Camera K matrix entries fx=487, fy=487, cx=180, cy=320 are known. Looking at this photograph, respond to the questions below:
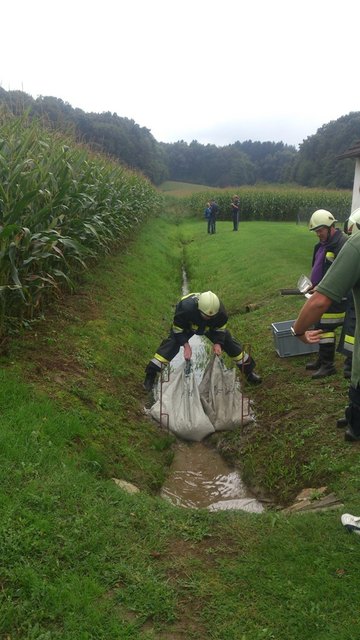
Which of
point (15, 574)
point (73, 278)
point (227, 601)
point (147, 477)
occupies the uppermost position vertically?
point (73, 278)

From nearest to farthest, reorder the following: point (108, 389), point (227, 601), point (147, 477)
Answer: point (227, 601) < point (147, 477) < point (108, 389)

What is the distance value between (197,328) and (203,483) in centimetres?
186

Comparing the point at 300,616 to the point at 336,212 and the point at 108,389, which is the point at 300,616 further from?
the point at 336,212

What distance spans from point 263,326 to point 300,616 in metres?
6.57

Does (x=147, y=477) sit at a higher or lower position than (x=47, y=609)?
lower

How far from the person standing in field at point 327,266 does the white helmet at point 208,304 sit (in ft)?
3.65

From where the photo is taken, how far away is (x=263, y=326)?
904cm

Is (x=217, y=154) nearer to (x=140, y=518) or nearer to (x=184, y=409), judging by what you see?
(x=184, y=409)

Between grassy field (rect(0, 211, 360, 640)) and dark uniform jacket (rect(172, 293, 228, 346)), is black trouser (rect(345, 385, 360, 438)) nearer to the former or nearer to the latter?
grassy field (rect(0, 211, 360, 640))

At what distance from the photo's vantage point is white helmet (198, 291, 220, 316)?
18.8ft

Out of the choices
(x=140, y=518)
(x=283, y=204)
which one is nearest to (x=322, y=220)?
(x=140, y=518)

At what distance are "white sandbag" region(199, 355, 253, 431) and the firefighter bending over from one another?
29cm

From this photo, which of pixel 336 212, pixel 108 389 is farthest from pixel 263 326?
pixel 336 212

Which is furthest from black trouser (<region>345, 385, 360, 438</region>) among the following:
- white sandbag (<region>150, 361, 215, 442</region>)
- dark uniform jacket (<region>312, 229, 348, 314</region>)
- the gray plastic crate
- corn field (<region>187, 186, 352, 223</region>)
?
corn field (<region>187, 186, 352, 223</region>)
